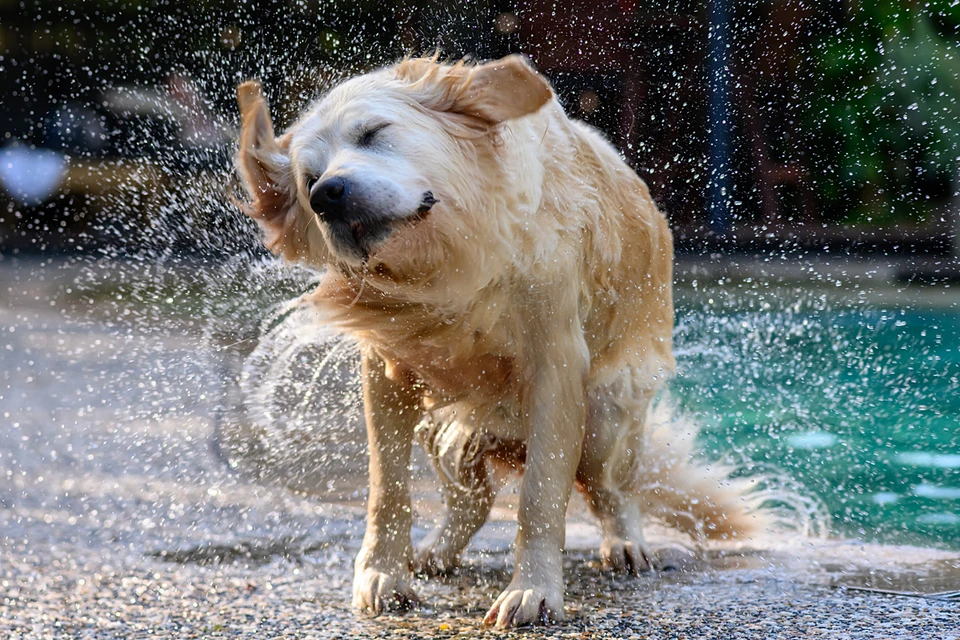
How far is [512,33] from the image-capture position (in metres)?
7.75

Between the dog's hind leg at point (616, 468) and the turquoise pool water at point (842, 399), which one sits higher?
the dog's hind leg at point (616, 468)

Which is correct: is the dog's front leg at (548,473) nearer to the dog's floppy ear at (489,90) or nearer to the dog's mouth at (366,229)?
the dog's mouth at (366,229)

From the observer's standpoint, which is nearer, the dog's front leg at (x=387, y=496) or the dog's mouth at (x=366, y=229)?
the dog's mouth at (x=366, y=229)

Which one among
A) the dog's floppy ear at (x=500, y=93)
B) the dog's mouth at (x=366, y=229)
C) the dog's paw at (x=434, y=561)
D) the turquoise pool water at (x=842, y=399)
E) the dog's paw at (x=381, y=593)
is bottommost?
the turquoise pool water at (x=842, y=399)

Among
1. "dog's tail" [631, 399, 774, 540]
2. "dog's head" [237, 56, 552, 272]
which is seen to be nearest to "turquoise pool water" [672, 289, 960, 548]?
"dog's tail" [631, 399, 774, 540]

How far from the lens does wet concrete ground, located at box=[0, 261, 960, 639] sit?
276 centimetres

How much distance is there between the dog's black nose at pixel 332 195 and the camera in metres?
2.56

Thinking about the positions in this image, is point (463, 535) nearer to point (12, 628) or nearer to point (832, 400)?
point (12, 628)

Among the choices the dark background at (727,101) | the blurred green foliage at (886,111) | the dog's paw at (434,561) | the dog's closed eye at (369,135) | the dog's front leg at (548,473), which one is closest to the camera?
the dog's closed eye at (369,135)

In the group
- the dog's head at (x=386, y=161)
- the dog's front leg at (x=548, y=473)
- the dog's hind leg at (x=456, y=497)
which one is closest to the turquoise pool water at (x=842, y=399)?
the dog's hind leg at (x=456, y=497)

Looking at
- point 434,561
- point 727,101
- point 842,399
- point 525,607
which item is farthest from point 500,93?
point 727,101

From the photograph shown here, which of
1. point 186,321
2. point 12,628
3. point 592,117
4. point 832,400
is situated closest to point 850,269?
point 832,400

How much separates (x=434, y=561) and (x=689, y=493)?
104cm

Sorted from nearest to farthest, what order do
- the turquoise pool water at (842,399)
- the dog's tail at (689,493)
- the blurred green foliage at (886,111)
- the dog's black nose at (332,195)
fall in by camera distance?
the dog's black nose at (332,195)
the dog's tail at (689,493)
the turquoise pool water at (842,399)
the blurred green foliage at (886,111)
